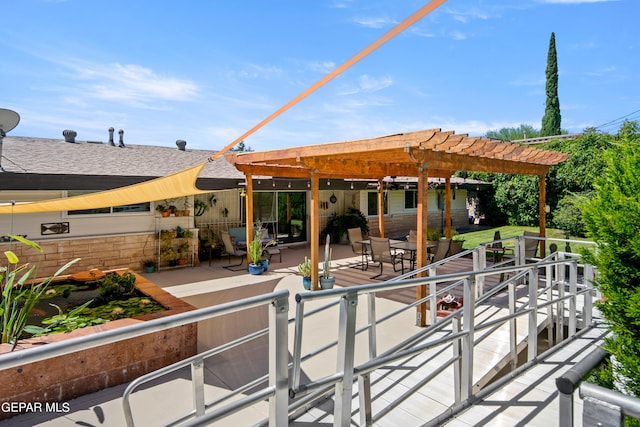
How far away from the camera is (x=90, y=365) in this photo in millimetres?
4051

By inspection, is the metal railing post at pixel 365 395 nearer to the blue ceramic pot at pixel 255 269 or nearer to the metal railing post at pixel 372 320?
the metal railing post at pixel 372 320

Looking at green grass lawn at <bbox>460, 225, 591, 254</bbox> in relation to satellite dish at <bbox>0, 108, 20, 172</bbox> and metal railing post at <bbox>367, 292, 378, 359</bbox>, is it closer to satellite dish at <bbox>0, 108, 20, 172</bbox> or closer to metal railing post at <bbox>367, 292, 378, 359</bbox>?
metal railing post at <bbox>367, 292, 378, 359</bbox>

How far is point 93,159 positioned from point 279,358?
10566mm

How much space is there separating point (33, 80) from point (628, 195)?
14908 mm

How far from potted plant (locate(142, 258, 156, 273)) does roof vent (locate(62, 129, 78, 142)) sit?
4.78m

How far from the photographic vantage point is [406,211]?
18.4m

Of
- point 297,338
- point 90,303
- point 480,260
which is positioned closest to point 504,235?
point 480,260

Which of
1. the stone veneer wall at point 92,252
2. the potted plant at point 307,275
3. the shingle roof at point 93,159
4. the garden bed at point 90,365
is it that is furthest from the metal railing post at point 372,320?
the stone veneer wall at point 92,252

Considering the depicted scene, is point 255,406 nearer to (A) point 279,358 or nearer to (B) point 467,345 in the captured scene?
(B) point 467,345

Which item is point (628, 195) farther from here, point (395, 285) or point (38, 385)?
point (38, 385)

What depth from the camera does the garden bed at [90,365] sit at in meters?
3.69

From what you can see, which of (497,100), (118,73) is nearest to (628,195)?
(118,73)

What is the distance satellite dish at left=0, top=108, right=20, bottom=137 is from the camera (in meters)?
6.66

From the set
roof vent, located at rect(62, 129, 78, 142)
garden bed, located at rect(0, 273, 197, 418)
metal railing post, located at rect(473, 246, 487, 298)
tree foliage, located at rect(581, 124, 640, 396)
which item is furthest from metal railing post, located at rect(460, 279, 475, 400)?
roof vent, located at rect(62, 129, 78, 142)
